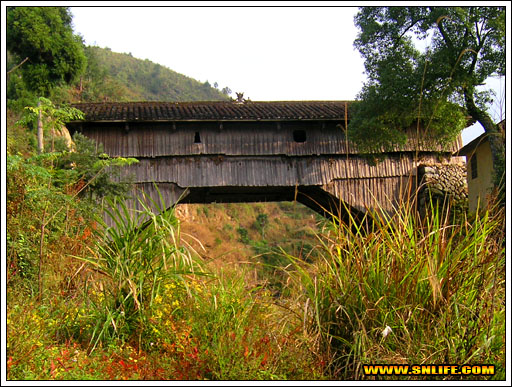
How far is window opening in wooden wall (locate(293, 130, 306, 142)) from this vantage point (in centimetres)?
1667

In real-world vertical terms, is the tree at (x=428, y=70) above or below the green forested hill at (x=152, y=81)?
below

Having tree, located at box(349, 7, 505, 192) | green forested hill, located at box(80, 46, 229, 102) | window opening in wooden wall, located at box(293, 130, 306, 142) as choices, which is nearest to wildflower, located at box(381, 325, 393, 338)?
tree, located at box(349, 7, 505, 192)

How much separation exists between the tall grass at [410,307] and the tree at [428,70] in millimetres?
8921

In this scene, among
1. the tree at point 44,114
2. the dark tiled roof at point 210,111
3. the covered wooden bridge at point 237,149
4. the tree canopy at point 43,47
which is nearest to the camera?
the tree at point 44,114

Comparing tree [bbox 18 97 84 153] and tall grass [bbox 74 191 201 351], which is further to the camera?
tree [bbox 18 97 84 153]

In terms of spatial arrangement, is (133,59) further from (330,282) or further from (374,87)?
(330,282)

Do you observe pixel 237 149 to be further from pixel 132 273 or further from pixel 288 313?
pixel 288 313

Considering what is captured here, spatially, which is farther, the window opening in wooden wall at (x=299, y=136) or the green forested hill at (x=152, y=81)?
the green forested hill at (x=152, y=81)

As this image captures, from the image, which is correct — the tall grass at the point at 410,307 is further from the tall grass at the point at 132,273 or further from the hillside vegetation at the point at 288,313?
the tall grass at the point at 132,273

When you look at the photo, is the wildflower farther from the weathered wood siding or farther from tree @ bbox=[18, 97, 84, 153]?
the weathered wood siding

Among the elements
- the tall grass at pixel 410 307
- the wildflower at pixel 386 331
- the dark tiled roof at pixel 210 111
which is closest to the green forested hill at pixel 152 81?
the dark tiled roof at pixel 210 111

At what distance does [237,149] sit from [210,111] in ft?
4.48

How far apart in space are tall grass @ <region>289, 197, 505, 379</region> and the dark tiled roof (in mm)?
11770

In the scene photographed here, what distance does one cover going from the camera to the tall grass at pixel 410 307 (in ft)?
10.6
